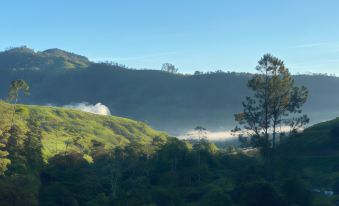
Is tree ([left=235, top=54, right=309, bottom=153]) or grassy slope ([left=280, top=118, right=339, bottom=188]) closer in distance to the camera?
tree ([left=235, top=54, right=309, bottom=153])

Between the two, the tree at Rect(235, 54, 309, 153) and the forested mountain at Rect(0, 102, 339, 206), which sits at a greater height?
the tree at Rect(235, 54, 309, 153)

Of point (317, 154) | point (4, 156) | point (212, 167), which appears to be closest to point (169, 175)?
point (212, 167)

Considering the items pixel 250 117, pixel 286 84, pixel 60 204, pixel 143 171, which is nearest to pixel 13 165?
pixel 60 204

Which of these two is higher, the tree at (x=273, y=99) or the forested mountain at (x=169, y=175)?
the tree at (x=273, y=99)

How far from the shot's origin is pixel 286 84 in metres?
82.7

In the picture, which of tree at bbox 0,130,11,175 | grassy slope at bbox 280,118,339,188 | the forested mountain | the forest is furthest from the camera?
grassy slope at bbox 280,118,339,188

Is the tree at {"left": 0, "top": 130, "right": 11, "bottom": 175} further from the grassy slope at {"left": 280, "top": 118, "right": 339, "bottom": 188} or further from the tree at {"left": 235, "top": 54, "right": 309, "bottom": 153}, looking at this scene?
the grassy slope at {"left": 280, "top": 118, "right": 339, "bottom": 188}

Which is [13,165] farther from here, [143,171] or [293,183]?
[293,183]

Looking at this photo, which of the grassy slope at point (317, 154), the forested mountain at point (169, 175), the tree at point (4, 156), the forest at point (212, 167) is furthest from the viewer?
the grassy slope at point (317, 154)

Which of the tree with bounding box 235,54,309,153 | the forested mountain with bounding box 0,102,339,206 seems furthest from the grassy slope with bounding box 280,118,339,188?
the tree with bounding box 235,54,309,153

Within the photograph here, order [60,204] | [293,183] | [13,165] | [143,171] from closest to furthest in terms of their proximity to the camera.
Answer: [293,183], [60,204], [13,165], [143,171]

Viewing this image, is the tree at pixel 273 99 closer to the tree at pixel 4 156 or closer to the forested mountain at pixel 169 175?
the forested mountain at pixel 169 175

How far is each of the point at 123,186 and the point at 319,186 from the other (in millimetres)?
62582

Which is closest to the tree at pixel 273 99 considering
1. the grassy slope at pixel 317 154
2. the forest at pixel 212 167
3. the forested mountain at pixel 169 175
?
the forest at pixel 212 167
